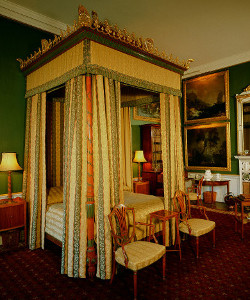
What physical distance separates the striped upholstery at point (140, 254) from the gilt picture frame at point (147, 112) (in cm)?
505

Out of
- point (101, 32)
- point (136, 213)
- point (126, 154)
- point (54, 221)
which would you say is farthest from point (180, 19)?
point (54, 221)

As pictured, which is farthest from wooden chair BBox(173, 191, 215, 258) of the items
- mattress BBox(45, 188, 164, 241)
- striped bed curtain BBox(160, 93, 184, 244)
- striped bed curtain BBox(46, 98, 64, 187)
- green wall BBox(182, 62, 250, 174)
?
green wall BBox(182, 62, 250, 174)

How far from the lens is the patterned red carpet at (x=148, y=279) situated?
9.08 ft

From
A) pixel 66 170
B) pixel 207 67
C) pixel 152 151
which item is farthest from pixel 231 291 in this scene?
pixel 207 67

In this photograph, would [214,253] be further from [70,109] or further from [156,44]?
[156,44]

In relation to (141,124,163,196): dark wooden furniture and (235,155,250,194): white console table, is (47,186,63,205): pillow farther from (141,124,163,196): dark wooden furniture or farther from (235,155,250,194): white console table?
(235,155,250,194): white console table

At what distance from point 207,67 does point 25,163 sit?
6.53 meters

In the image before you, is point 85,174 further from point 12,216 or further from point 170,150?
point 12,216

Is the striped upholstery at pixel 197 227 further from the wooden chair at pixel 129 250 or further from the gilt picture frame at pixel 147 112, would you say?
the gilt picture frame at pixel 147 112

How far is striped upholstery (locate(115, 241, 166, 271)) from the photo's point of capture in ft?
8.71

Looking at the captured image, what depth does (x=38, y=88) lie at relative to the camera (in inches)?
162

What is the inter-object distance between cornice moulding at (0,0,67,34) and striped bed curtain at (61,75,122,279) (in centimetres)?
188

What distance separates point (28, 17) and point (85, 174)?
12.0 feet

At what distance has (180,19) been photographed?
5359 millimetres
